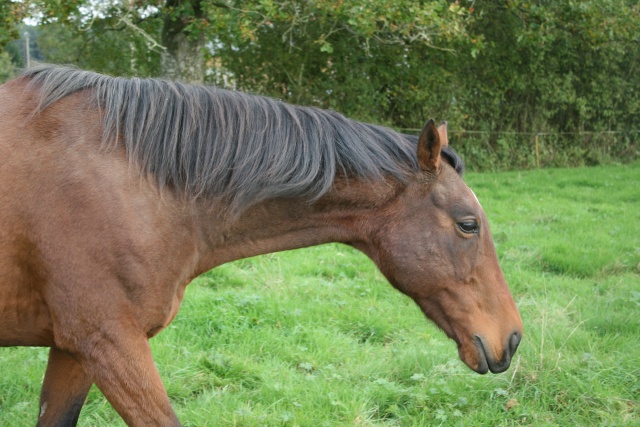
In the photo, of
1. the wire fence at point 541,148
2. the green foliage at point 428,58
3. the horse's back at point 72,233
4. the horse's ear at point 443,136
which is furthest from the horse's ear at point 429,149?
the wire fence at point 541,148

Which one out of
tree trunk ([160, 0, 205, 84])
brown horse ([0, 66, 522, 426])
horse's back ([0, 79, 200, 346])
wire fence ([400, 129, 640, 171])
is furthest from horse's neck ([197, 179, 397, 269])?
wire fence ([400, 129, 640, 171])

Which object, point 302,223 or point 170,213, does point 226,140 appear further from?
point 302,223

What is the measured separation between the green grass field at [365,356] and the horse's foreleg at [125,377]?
108cm

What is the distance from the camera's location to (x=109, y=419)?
12.1 ft

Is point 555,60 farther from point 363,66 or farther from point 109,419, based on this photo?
point 109,419

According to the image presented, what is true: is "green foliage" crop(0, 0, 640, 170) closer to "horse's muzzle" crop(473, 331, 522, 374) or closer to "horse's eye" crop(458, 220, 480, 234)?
"horse's eye" crop(458, 220, 480, 234)

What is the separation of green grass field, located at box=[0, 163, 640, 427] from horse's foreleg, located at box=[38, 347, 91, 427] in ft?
1.85

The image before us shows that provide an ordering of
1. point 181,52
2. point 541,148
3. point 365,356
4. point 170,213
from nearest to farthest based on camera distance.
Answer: point 170,213 < point 365,356 < point 181,52 < point 541,148

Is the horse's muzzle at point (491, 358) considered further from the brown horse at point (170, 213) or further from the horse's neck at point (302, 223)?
the horse's neck at point (302, 223)

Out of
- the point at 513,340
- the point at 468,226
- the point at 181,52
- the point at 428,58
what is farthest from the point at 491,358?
the point at 428,58

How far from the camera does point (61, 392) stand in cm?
309

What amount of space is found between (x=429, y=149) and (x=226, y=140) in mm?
961

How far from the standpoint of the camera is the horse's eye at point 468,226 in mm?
3041

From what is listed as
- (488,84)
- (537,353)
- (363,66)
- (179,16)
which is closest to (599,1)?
(488,84)
